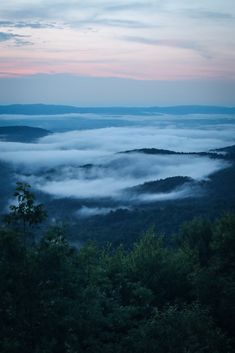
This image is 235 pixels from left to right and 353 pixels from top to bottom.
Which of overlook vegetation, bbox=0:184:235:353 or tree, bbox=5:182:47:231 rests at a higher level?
tree, bbox=5:182:47:231

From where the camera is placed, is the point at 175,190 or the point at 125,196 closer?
the point at 175,190

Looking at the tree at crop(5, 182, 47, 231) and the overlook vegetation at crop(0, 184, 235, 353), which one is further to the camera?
the overlook vegetation at crop(0, 184, 235, 353)

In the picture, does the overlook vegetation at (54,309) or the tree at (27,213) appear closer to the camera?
the tree at (27,213)

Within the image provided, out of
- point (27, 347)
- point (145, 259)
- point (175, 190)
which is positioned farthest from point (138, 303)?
point (175, 190)

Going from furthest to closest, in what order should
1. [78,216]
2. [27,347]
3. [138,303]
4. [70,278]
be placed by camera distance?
[78,216] < [138,303] < [70,278] < [27,347]

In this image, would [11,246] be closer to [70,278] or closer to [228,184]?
[70,278]

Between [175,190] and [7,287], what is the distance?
154m

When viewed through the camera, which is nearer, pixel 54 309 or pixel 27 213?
pixel 27 213

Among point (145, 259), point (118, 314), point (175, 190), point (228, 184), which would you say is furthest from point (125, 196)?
point (118, 314)

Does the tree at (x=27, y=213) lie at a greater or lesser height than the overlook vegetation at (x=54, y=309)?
greater

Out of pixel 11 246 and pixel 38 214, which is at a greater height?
pixel 38 214

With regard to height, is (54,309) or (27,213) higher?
(27,213)

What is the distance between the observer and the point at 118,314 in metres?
16.1

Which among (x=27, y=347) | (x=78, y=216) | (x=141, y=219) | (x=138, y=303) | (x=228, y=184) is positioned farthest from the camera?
(x=78, y=216)
